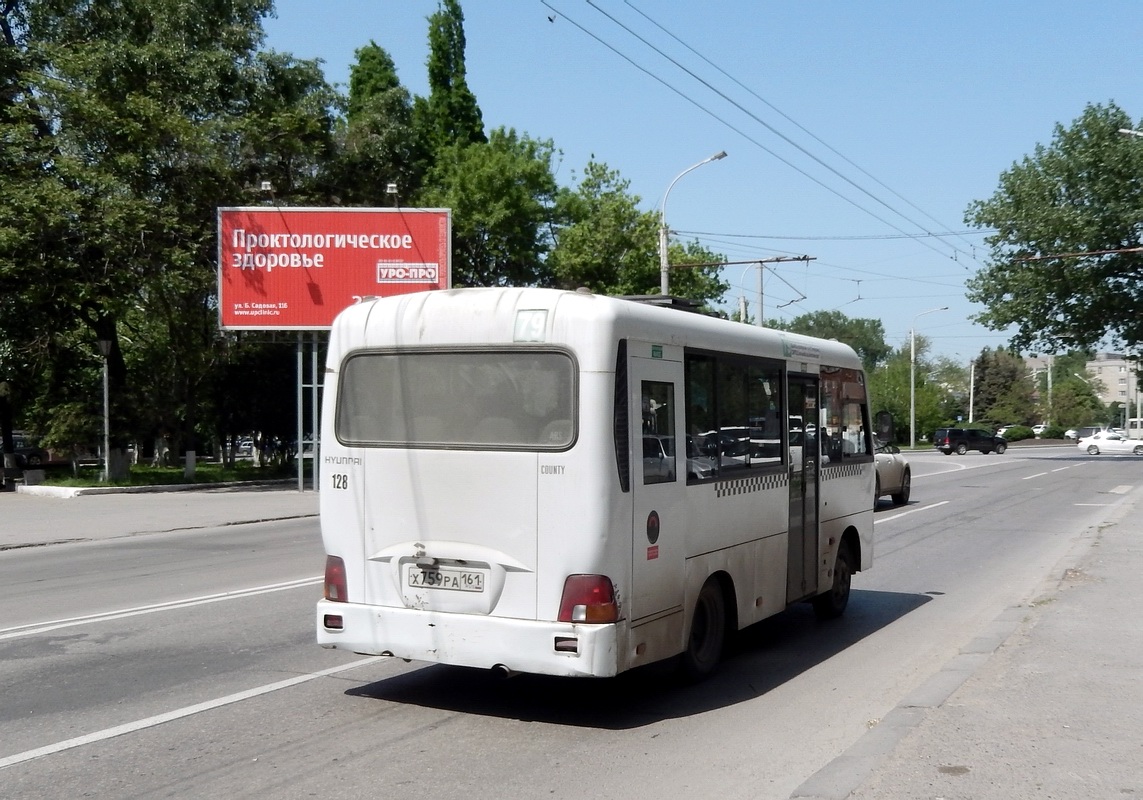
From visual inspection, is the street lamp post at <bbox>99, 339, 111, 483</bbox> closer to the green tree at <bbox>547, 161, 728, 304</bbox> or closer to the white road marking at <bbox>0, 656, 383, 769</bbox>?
the green tree at <bbox>547, 161, 728, 304</bbox>

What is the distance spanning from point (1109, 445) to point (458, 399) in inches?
2793

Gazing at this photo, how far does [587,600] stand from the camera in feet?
20.8

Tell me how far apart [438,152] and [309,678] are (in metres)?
43.1

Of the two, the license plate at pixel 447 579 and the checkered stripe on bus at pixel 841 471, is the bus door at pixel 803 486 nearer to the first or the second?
the checkered stripe on bus at pixel 841 471

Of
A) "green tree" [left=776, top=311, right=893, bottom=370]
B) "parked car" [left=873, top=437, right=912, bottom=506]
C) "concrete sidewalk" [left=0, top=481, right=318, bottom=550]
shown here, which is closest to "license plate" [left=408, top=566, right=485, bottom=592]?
"concrete sidewalk" [left=0, top=481, right=318, bottom=550]

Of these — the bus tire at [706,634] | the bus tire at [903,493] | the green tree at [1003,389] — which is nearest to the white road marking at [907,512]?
the bus tire at [903,493]

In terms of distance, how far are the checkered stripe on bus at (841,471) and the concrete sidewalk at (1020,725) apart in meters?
1.78

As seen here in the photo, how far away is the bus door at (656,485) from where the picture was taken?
661 centimetres

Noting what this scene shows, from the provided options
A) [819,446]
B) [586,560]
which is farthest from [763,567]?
[586,560]

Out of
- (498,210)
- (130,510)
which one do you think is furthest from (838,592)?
(498,210)

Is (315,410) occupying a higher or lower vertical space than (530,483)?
higher

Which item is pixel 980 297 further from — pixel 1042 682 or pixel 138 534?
pixel 1042 682

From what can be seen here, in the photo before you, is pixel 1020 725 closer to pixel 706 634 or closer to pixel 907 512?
pixel 706 634

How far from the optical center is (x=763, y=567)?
849 centimetres
